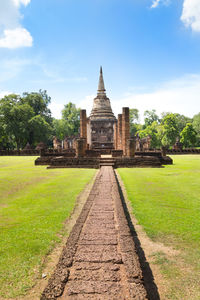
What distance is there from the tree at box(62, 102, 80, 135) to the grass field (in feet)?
170

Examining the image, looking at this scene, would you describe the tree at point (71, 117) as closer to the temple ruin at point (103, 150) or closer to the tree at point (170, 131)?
the temple ruin at point (103, 150)

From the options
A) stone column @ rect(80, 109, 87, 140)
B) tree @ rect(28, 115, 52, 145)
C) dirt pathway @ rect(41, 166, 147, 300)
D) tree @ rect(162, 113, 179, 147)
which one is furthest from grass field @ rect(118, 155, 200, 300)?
tree @ rect(162, 113, 179, 147)

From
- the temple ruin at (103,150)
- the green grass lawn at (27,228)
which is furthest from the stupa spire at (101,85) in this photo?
the green grass lawn at (27,228)

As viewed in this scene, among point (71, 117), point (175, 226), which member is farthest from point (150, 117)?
point (175, 226)

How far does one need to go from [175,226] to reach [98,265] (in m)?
1.95

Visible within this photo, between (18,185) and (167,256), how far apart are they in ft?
21.1

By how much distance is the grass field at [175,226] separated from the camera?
2412mm

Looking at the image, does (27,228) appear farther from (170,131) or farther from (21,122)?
(170,131)

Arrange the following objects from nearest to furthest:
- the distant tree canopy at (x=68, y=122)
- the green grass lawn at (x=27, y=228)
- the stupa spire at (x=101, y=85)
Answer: the green grass lawn at (x=27, y=228) < the stupa spire at (x=101, y=85) < the distant tree canopy at (x=68, y=122)

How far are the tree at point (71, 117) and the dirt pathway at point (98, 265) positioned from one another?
5442 cm

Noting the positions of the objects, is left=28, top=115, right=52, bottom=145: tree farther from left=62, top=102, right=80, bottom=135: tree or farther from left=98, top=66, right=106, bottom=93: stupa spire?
left=62, top=102, right=80, bottom=135: tree

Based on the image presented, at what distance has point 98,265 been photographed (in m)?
2.54

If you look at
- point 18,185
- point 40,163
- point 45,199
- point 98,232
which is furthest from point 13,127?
point 98,232

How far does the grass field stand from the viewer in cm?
241
